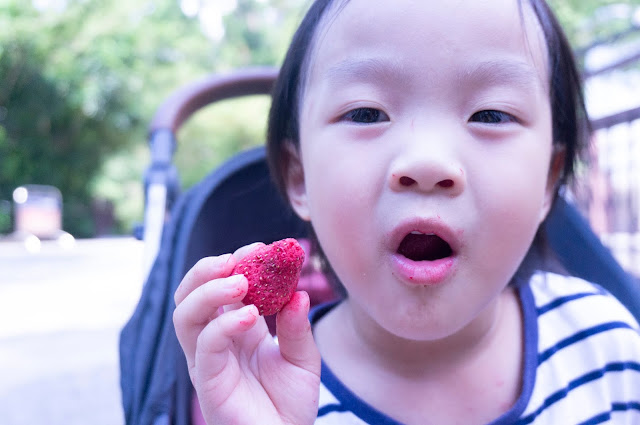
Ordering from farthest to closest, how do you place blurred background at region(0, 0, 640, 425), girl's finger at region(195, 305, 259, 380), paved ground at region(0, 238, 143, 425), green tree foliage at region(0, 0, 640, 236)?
green tree foliage at region(0, 0, 640, 236)
blurred background at region(0, 0, 640, 425)
paved ground at region(0, 238, 143, 425)
girl's finger at region(195, 305, 259, 380)

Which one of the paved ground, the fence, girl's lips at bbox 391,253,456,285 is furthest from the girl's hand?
the fence

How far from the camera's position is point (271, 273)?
64cm

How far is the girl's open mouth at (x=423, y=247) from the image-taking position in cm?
72

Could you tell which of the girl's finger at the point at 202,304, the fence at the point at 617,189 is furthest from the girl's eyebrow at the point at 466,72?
the fence at the point at 617,189

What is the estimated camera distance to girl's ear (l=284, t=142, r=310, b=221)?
97 centimetres

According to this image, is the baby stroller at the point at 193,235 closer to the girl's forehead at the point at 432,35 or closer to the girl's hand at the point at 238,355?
the girl's hand at the point at 238,355

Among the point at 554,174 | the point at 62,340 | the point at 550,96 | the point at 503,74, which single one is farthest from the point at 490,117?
the point at 62,340

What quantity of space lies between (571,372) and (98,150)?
13.0 m

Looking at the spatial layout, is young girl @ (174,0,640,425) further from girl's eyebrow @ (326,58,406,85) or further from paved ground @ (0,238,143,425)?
paved ground @ (0,238,143,425)

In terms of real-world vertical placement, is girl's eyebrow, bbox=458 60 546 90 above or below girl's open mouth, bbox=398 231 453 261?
above

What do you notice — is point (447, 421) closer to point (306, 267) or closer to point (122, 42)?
point (306, 267)

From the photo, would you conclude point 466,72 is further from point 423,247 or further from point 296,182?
point 296,182

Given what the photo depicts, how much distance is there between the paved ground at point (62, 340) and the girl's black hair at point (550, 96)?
62.8 inches

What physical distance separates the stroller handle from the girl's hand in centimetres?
97
